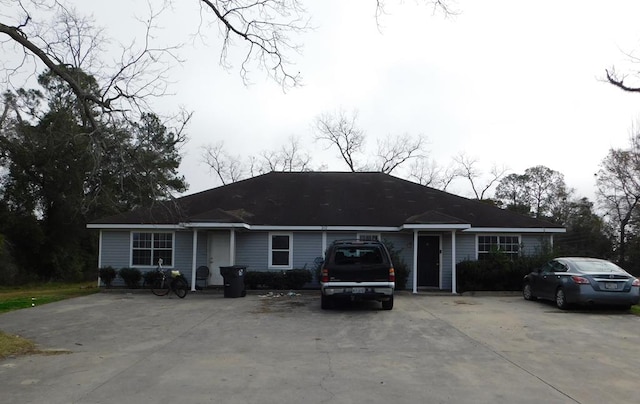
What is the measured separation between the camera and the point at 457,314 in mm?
13000

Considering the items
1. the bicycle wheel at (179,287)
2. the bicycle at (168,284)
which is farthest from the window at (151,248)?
the bicycle wheel at (179,287)

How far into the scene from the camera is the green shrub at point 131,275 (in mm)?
A: 19656

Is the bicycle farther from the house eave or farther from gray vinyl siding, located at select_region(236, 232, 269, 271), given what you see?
the house eave

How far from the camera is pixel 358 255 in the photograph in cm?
1347

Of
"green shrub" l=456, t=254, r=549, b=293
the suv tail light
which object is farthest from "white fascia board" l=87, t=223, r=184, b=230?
the suv tail light

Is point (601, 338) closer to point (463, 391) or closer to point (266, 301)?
point (463, 391)

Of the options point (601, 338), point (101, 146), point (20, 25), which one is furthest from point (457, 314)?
point (20, 25)

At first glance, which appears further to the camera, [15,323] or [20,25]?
[15,323]

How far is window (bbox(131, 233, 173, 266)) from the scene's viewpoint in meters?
20.5

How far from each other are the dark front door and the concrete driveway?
21.0 feet

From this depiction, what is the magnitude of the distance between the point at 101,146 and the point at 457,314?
9.48 meters

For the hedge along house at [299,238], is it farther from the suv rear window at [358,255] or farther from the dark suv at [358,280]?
the dark suv at [358,280]

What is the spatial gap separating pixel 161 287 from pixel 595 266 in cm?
1400

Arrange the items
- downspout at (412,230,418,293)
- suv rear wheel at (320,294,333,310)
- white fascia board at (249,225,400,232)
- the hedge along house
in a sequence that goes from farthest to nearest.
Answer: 1. the hedge along house
2. white fascia board at (249,225,400,232)
3. downspout at (412,230,418,293)
4. suv rear wheel at (320,294,333,310)
